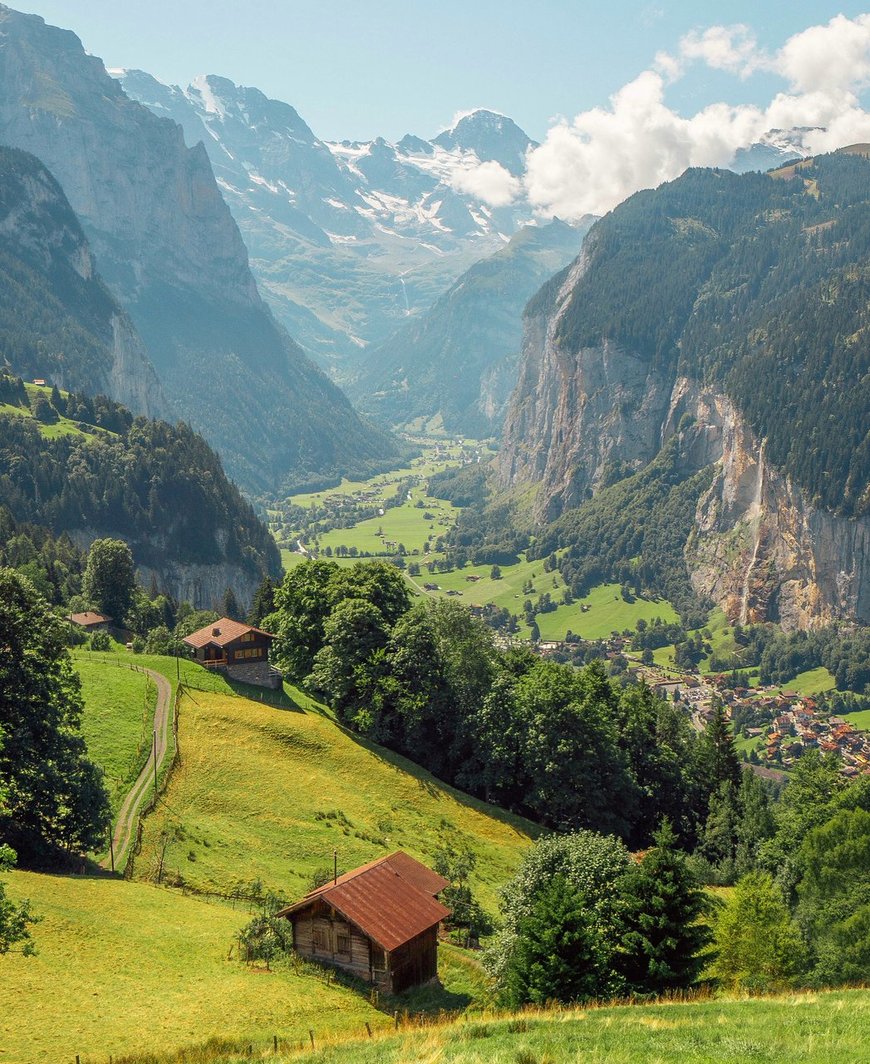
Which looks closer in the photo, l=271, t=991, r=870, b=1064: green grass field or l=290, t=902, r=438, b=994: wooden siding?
l=271, t=991, r=870, b=1064: green grass field

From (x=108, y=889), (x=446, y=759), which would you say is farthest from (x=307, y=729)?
(x=108, y=889)

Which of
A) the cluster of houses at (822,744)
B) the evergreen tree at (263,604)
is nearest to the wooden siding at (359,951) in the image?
the evergreen tree at (263,604)

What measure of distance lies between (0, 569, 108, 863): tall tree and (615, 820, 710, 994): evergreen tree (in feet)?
98.2

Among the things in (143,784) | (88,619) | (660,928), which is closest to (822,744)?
(88,619)

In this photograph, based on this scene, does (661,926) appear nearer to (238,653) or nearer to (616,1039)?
(616,1039)

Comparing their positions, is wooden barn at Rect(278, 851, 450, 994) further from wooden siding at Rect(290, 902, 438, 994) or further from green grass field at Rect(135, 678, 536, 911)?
green grass field at Rect(135, 678, 536, 911)

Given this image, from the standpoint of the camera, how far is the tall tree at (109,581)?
434 ft

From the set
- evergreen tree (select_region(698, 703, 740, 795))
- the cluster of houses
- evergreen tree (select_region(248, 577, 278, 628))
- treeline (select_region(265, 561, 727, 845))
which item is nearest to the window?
treeline (select_region(265, 561, 727, 845))

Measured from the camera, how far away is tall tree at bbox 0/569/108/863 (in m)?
53.3

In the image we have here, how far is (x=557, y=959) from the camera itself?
38.9 m

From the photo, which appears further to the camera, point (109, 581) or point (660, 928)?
point (109, 581)

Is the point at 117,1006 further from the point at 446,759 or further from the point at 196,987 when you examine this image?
the point at 446,759

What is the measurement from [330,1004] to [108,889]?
14.3 m

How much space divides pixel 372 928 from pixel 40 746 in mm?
23798
